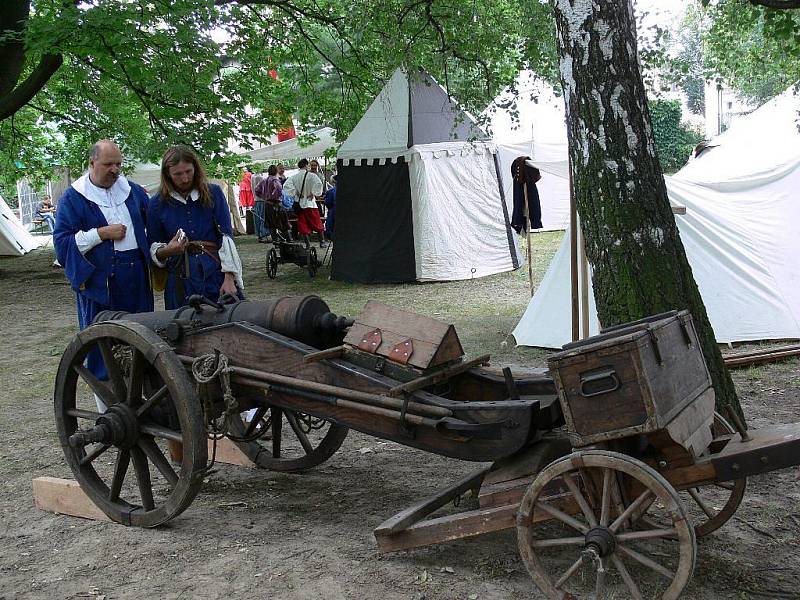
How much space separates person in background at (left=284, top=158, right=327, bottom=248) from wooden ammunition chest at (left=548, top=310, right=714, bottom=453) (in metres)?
11.5

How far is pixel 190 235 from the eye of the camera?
4852 mm

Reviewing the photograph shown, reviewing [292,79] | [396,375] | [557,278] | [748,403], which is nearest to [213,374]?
[396,375]

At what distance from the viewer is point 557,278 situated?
784 cm

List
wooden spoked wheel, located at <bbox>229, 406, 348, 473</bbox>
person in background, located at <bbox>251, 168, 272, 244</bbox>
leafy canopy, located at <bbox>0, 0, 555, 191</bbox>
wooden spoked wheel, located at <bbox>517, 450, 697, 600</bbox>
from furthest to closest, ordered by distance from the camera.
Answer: person in background, located at <bbox>251, 168, 272, 244</bbox> < leafy canopy, located at <bbox>0, 0, 555, 191</bbox> < wooden spoked wheel, located at <bbox>229, 406, 348, 473</bbox> < wooden spoked wheel, located at <bbox>517, 450, 697, 600</bbox>

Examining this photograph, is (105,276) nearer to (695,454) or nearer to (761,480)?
(695,454)

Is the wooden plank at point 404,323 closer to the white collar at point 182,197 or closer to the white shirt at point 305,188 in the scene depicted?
the white collar at point 182,197

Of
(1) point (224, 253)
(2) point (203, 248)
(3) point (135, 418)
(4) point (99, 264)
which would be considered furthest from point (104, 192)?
(3) point (135, 418)

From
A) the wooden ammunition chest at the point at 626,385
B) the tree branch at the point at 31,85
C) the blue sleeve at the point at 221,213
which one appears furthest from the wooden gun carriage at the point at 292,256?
the wooden ammunition chest at the point at 626,385

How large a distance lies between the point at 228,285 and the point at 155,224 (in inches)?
20.4

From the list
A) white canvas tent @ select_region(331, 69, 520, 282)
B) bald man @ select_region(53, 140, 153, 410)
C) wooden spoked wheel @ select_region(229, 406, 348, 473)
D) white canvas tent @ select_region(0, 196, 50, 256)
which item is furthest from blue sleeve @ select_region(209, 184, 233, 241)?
white canvas tent @ select_region(0, 196, 50, 256)

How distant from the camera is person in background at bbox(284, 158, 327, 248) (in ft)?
46.9

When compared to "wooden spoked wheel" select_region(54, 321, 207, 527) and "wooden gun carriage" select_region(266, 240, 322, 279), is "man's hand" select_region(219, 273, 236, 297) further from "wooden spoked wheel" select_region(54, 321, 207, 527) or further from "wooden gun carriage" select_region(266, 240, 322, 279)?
"wooden gun carriage" select_region(266, 240, 322, 279)

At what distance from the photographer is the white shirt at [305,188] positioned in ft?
47.2

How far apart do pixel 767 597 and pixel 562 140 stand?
16478mm
